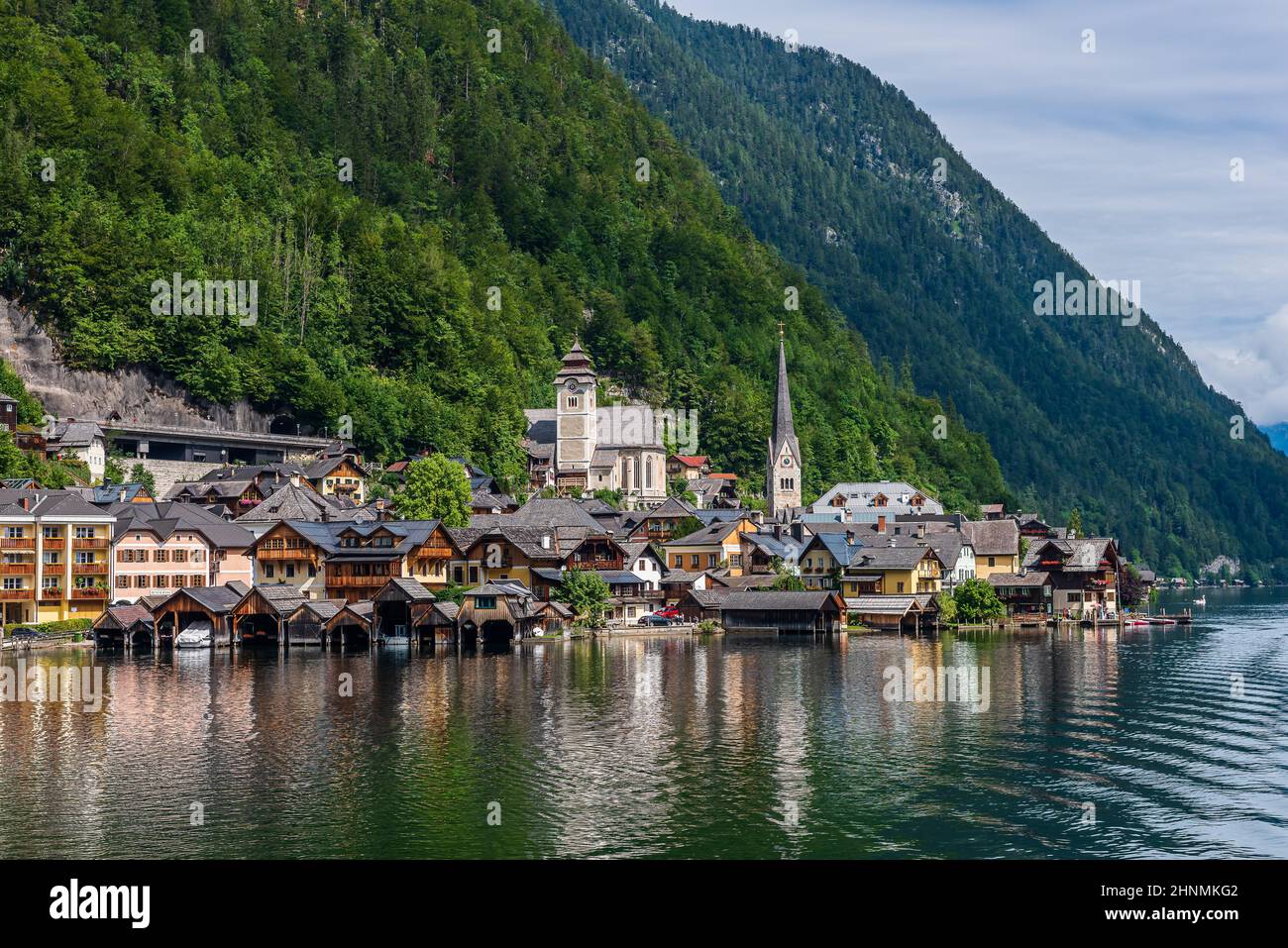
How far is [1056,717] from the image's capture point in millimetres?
50469

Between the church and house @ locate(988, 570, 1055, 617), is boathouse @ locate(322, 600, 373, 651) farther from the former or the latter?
the church

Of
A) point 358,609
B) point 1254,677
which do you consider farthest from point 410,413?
point 1254,677

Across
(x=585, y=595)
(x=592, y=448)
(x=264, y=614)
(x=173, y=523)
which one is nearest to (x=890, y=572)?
(x=585, y=595)

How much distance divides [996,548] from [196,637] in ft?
215

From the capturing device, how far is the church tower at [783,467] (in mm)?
158500

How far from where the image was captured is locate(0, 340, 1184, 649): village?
8088 cm

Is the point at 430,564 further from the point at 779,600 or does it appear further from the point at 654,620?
the point at 779,600

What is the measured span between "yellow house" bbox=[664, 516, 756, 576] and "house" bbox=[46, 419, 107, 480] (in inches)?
1687

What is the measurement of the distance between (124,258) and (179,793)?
93698 mm

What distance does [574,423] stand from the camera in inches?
5723

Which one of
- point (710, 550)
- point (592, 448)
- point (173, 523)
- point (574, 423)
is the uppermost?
point (574, 423)

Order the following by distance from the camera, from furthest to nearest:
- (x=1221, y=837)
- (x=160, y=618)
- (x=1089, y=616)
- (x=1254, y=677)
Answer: (x=1089, y=616) → (x=160, y=618) → (x=1254, y=677) → (x=1221, y=837)

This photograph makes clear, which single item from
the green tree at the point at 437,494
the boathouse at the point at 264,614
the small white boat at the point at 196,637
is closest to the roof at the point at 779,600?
the green tree at the point at 437,494
